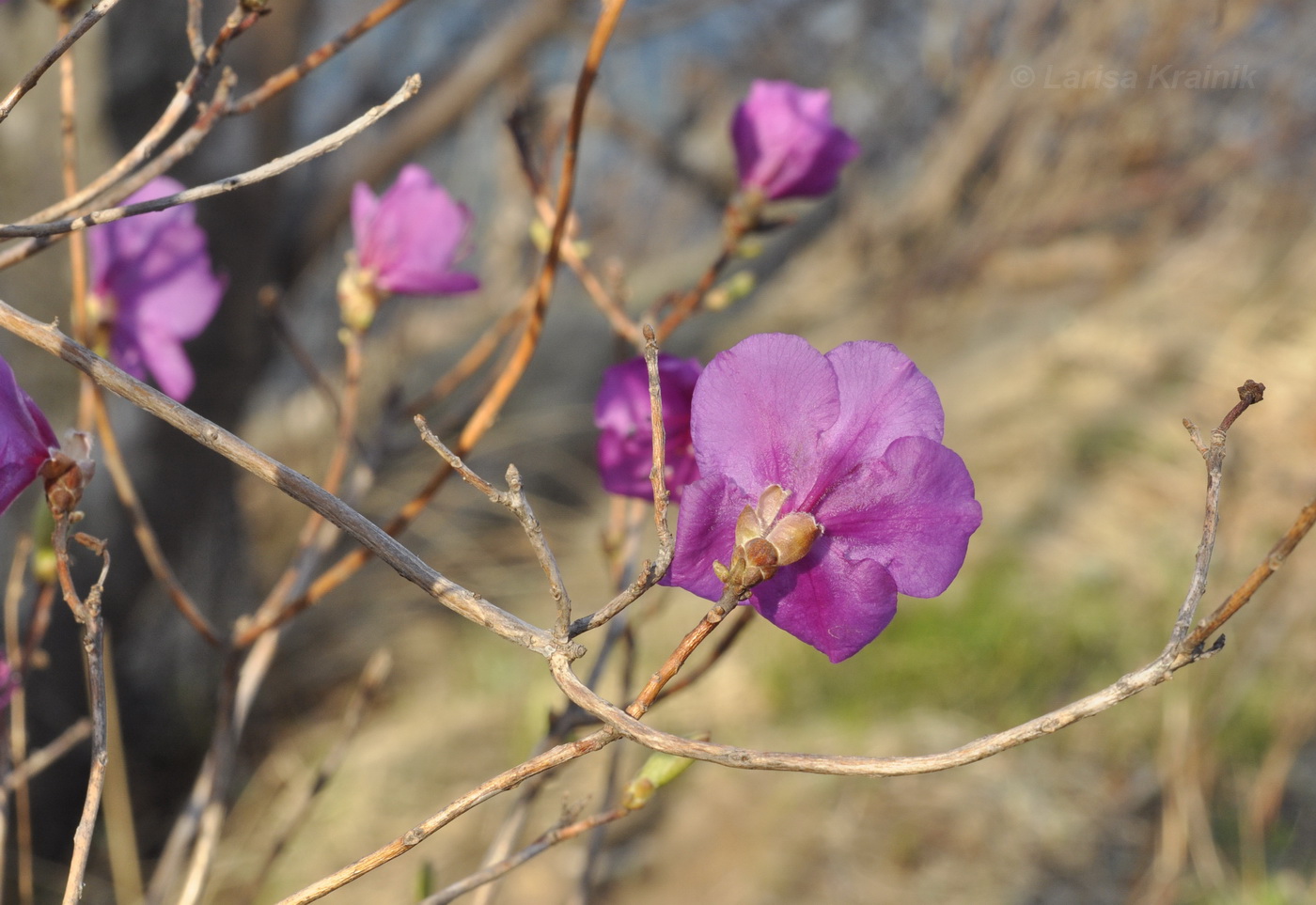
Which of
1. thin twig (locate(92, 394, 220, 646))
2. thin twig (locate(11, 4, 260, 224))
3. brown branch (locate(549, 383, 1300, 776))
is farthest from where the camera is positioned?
thin twig (locate(92, 394, 220, 646))

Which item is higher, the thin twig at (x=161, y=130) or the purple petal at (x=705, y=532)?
the thin twig at (x=161, y=130)

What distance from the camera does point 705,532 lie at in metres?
0.40

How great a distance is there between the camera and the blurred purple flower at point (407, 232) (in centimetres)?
71

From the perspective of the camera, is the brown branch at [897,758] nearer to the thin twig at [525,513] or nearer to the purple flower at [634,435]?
the thin twig at [525,513]

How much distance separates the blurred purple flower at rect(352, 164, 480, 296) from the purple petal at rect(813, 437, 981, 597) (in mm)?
380

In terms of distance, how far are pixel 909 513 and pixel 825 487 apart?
0.04m

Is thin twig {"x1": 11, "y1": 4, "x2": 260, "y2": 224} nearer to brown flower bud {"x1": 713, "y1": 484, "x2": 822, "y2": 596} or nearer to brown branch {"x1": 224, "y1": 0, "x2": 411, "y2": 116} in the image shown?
brown branch {"x1": 224, "y1": 0, "x2": 411, "y2": 116}

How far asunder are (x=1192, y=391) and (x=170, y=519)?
9.76ft

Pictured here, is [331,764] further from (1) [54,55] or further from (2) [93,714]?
(1) [54,55]

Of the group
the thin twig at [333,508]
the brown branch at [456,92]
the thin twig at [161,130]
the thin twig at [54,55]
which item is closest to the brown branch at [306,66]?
the thin twig at [161,130]

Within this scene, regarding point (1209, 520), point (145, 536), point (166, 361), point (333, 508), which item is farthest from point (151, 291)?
point (1209, 520)

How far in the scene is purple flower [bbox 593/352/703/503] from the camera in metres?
0.50

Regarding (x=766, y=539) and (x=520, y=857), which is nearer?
(x=766, y=539)

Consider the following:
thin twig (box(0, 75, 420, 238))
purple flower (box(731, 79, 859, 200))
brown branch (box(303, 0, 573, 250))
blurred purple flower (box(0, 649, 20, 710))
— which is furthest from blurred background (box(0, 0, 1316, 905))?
thin twig (box(0, 75, 420, 238))
